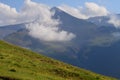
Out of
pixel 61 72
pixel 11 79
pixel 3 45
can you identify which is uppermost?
pixel 3 45

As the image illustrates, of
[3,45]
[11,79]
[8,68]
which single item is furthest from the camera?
[3,45]

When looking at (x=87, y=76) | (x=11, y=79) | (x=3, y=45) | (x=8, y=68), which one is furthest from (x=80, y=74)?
(x=3, y=45)

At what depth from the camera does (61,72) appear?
50375 millimetres

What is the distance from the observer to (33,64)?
52125mm

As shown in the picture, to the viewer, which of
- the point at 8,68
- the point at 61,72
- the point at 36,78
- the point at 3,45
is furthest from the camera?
the point at 3,45

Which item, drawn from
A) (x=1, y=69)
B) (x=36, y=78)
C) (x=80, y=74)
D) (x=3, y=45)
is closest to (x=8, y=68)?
(x=1, y=69)

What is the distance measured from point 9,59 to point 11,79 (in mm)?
15804

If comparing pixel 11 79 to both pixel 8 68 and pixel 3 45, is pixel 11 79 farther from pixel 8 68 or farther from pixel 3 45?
pixel 3 45

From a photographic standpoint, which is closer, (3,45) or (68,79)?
(68,79)

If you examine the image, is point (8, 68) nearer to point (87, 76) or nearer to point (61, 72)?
point (61, 72)

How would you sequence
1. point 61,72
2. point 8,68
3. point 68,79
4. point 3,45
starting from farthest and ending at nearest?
1. point 3,45
2. point 61,72
3. point 68,79
4. point 8,68

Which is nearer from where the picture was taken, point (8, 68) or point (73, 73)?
point (8, 68)

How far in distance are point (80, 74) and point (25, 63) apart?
8283 millimetres

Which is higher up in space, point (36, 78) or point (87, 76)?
point (87, 76)
